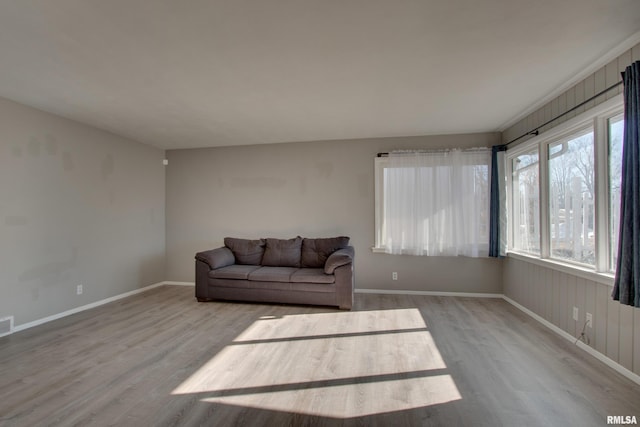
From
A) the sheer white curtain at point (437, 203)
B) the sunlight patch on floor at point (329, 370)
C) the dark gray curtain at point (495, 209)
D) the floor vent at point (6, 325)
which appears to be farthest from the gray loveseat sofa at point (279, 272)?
the dark gray curtain at point (495, 209)

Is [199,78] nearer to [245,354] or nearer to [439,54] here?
[439,54]

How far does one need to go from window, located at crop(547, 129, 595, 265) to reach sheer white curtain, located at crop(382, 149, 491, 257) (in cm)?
111

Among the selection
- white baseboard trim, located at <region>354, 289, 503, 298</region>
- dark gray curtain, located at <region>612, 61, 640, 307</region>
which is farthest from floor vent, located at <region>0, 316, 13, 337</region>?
dark gray curtain, located at <region>612, 61, 640, 307</region>

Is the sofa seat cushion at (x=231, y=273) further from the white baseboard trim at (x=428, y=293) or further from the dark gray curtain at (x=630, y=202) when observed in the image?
the dark gray curtain at (x=630, y=202)

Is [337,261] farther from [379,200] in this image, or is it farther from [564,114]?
[564,114]

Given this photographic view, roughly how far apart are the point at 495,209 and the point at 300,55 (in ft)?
11.6

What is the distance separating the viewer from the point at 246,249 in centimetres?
476

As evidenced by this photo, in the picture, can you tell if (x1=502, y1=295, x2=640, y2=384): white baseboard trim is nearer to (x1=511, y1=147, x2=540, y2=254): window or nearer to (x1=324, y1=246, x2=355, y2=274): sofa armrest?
(x1=511, y1=147, x2=540, y2=254): window

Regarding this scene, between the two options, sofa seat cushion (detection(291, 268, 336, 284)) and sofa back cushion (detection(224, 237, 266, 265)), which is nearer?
sofa seat cushion (detection(291, 268, 336, 284))

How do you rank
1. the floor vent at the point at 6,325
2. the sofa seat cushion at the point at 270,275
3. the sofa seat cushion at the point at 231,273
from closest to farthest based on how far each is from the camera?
the floor vent at the point at 6,325 < the sofa seat cushion at the point at 270,275 < the sofa seat cushion at the point at 231,273

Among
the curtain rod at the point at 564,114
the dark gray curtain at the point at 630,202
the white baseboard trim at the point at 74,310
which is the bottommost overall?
the white baseboard trim at the point at 74,310

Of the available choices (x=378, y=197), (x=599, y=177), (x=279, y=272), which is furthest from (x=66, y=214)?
(x=599, y=177)

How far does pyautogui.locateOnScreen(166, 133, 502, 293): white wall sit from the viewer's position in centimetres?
457

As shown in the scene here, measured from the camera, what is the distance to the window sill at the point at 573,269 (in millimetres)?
2371
